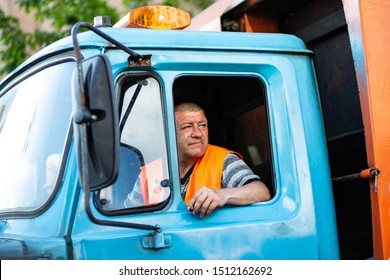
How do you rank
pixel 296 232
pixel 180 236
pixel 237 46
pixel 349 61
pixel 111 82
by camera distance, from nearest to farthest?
pixel 111 82 → pixel 180 236 → pixel 296 232 → pixel 237 46 → pixel 349 61

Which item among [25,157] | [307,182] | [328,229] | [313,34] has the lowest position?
[328,229]

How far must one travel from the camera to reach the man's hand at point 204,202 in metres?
2.76

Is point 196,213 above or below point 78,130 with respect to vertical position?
below

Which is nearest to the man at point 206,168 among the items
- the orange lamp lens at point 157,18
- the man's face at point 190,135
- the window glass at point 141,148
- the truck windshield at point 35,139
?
the man's face at point 190,135

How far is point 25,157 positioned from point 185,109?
753 millimetres

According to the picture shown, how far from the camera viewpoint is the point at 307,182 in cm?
297

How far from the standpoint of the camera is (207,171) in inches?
123

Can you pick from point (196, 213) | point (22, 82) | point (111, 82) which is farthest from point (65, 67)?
point (196, 213)

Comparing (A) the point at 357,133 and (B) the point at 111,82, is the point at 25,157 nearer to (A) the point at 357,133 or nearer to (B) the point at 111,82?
(B) the point at 111,82

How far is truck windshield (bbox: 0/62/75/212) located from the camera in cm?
277

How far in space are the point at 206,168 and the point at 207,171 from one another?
0.6 inches

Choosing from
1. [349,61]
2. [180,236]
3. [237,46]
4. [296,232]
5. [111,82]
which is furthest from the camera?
[349,61]

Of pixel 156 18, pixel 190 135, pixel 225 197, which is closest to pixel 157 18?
pixel 156 18

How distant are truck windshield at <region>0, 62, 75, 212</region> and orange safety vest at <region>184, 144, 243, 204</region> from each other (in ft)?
1.93
